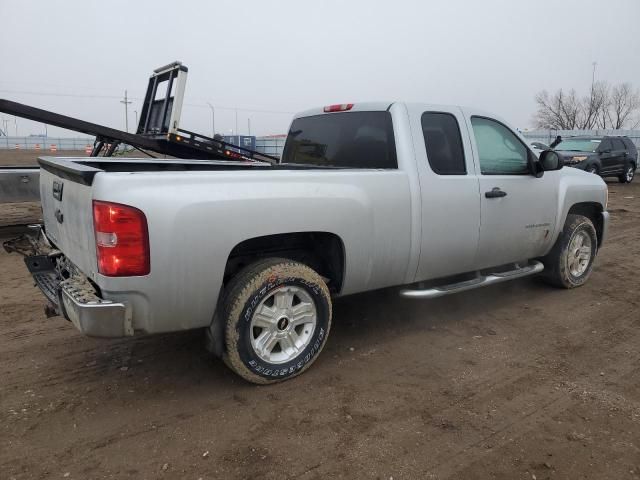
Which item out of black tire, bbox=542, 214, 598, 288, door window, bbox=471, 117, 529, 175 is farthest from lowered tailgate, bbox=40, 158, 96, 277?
black tire, bbox=542, 214, 598, 288

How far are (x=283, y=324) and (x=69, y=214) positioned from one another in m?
1.49

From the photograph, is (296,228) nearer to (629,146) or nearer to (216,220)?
A: (216,220)

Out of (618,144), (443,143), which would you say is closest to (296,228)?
(443,143)

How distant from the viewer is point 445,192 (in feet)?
12.9

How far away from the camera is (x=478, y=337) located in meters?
4.16

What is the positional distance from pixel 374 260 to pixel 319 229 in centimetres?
54

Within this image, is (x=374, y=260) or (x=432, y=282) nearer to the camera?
(x=374, y=260)

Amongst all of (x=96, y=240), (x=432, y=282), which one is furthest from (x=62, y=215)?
(x=432, y=282)

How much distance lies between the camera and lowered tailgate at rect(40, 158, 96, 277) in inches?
109

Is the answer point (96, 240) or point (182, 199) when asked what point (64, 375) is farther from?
point (182, 199)

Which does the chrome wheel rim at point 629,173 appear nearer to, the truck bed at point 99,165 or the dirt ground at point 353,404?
the dirt ground at point 353,404

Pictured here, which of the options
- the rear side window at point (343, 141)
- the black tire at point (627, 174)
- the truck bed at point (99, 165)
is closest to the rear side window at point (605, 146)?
the black tire at point (627, 174)

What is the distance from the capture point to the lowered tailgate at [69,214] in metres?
2.78

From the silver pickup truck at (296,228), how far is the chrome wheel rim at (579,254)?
45cm
